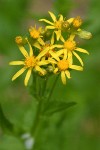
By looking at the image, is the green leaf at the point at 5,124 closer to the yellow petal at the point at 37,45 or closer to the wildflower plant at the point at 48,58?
the wildflower plant at the point at 48,58

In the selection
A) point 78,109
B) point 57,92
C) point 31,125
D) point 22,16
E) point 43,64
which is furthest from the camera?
point 22,16

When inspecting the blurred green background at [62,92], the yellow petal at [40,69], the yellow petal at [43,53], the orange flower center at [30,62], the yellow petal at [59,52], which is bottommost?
the blurred green background at [62,92]

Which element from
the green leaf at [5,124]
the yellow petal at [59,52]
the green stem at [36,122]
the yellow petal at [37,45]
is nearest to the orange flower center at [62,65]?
the yellow petal at [59,52]

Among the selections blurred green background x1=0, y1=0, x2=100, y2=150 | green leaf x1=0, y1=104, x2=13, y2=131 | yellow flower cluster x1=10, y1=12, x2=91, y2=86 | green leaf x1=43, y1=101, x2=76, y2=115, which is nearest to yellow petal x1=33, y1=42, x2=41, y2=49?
yellow flower cluster x1=10, y1=12, x2=91, y2=86

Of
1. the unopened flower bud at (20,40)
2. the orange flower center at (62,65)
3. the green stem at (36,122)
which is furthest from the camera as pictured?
the green stem at (36,122)

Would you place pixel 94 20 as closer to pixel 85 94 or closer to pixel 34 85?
pixel 85 94

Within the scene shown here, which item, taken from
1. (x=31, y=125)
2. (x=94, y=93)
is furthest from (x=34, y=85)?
(x=94, y=93)

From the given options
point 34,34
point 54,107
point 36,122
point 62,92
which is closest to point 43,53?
point 34,34

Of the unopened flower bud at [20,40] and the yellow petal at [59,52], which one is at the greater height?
the unopened flower bud at [20,40]
